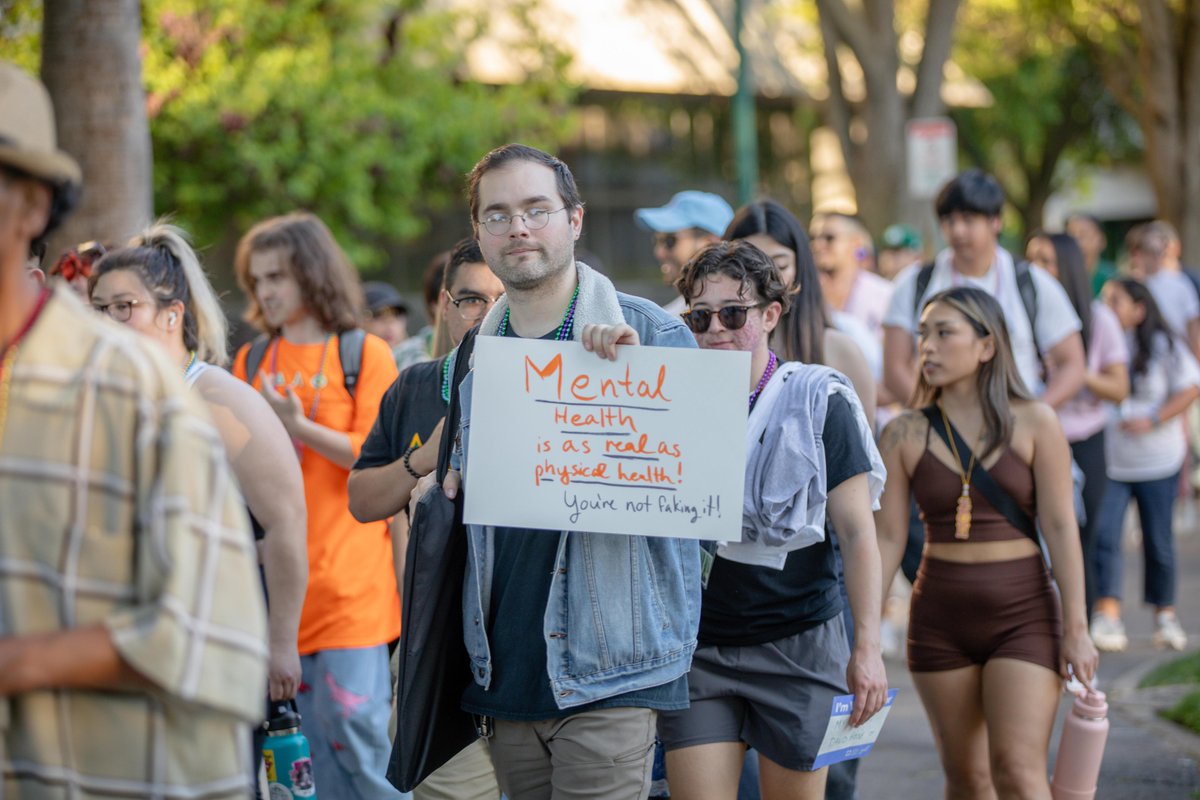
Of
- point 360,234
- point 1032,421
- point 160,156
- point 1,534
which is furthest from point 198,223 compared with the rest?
point 1,534

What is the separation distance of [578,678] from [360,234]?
1461 cm

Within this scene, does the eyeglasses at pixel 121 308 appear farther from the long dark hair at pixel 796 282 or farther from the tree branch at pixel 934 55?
the tree branch at pixel 934 55

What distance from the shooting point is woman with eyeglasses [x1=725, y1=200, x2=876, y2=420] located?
16.8 feet

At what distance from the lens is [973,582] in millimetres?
4902

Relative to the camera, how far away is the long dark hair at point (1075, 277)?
7.88 metres

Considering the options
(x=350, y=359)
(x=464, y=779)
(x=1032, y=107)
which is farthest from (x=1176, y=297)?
(x=1032, y=107)

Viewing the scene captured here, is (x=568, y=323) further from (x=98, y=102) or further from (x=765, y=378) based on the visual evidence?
(x=98, y=102)

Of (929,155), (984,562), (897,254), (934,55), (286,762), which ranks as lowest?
(286,762)

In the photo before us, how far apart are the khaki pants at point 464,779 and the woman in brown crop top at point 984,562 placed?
1.40 m

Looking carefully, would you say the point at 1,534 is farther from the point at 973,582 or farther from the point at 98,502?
the point at 973,582

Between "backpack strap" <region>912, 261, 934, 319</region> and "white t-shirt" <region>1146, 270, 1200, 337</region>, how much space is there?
14.9ft

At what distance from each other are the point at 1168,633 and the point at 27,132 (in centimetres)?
806

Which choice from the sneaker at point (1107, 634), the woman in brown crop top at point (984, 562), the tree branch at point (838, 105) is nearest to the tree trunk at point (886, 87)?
the tree branch at point (838, 105)

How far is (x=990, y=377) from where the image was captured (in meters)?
5.12
